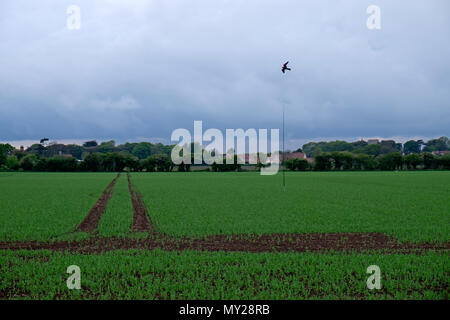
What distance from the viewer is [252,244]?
11.7 meters

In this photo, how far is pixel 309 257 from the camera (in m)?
9.62

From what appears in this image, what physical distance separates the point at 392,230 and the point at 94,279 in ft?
42.5

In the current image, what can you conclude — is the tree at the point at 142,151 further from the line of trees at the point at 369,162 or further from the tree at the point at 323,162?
the tree at the point at 323,162

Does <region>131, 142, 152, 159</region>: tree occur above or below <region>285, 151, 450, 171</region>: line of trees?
above

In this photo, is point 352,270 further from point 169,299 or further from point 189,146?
point 189,146

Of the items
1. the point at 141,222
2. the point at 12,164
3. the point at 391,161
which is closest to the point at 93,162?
the point at 12,164

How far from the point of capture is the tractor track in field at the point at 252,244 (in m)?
11.0

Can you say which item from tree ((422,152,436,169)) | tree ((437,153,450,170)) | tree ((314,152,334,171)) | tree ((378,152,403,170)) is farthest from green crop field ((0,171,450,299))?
tree ((437,153,450,170))

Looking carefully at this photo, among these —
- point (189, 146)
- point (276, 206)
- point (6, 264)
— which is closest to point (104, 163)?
point (189, 146)

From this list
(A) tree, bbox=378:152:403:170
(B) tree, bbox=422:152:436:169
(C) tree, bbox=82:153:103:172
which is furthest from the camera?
(A) tree, bbox=378:152:403:170

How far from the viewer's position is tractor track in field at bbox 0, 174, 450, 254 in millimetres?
10992

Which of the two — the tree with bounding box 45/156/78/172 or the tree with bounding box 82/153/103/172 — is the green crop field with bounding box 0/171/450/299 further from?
the tree with bounding box 45/156/78/172
